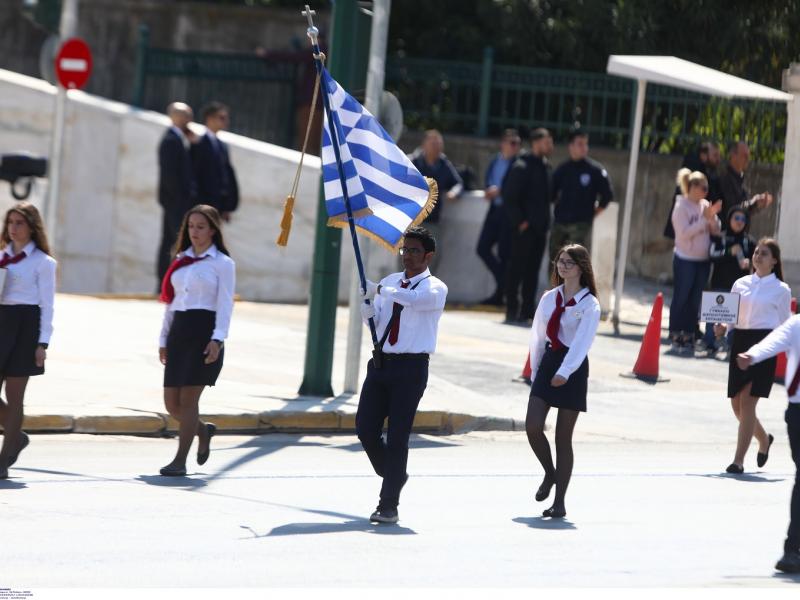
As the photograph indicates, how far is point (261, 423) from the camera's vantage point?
13680 mm

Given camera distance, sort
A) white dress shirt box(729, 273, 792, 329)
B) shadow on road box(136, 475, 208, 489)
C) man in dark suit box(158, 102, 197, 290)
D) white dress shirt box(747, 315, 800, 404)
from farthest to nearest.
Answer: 1. man in dark suit box(158, 102, 197, 290)
2. white dress shirt box(729, 273, 792, 329)
3. shadow on road box(136, 475, 208, 489)
4. white dress shirt box(747, 315, 800, 404)

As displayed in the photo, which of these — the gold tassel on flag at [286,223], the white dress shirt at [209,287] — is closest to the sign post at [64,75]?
the white dress shirt at [209,287]

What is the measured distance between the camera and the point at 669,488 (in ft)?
38.5

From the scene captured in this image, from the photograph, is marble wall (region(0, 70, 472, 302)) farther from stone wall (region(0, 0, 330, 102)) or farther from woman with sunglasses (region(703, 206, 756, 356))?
woman with sunglasses (region(703, 206, 756, 356))

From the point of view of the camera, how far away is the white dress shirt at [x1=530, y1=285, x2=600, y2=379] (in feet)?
34.3

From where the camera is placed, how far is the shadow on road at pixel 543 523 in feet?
33.2

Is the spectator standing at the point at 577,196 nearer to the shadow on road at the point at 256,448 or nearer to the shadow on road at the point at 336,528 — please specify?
the shadow on road at the point at 256,448

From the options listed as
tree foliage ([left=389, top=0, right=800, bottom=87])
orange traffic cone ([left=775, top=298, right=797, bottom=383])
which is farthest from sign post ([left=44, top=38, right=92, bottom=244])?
orange traffic cone ([left=775, top=298, right=797, bottom=383])

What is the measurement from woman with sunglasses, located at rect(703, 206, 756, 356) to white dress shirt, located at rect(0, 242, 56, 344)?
8.51 metres

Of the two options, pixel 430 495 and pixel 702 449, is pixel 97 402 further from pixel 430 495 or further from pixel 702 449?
pixel 702 449

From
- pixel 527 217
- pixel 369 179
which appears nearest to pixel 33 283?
pixel 369 179

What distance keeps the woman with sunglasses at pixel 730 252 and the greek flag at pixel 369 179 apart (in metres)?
7.15

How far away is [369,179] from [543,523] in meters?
2.50

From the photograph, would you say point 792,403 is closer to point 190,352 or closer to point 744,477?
point 744,477
